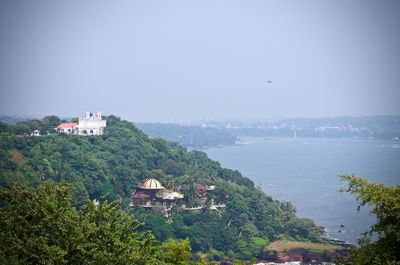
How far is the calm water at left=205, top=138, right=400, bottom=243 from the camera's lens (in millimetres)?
45500

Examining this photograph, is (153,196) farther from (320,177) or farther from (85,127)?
(320,177)

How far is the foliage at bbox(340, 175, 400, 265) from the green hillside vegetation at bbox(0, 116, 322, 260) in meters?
23.0

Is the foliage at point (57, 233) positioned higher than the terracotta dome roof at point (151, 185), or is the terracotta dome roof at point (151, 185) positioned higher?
the foliage at point (57, 233)

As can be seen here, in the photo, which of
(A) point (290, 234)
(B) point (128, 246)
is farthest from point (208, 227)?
(B) point (128, 246)

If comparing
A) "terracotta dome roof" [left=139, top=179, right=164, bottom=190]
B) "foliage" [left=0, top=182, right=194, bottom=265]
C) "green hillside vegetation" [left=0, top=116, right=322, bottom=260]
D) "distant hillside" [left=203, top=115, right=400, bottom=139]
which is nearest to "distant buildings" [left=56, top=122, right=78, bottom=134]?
"green hillside vegetation" [left=0, top=116, right=322, bottom=260]

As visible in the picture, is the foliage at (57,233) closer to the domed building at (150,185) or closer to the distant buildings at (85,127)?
the domed building at (150,185)

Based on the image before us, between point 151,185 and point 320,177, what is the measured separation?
3897 centimetres

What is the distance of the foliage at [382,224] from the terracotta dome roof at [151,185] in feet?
101

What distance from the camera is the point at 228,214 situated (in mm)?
40500

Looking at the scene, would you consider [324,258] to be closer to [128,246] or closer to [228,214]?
[228,214]

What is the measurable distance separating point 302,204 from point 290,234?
1370 centimetres

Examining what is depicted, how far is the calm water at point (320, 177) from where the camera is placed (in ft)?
149

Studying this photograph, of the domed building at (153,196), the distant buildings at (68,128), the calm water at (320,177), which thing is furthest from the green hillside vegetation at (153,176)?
the calm water at (320,177)

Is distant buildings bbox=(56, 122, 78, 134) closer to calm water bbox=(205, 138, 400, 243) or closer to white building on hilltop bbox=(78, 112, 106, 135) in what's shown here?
white building on hilltop bbox=(78, 112, 106, 135)
